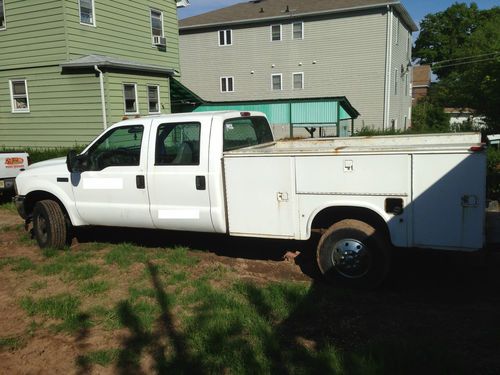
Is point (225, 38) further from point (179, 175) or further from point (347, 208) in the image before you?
point (347, 208)

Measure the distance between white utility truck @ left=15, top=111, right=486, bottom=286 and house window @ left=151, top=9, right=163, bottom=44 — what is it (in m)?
13.5

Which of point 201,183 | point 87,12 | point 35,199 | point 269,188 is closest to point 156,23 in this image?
point 87,12

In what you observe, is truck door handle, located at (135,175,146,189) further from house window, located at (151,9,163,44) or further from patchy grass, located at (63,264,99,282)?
house window, located at (151,9,163,44)

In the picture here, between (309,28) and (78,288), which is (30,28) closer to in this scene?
(78,288)

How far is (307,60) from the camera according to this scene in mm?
29109

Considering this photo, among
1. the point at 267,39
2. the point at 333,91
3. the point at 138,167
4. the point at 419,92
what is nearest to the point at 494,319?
the point at 138,167

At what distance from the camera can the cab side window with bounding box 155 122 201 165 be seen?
19.1 feet

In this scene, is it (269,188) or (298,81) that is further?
(298,81)

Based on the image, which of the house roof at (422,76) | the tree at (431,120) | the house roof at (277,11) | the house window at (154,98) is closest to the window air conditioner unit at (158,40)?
the house window at (154,98)

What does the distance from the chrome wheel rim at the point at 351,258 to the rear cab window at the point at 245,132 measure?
1819mm

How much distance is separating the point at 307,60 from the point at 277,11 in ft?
11.8

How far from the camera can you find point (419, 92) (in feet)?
181

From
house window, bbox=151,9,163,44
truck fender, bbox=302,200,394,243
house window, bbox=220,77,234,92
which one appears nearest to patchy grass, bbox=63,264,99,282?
truck fender, bbox=302,200,394,243

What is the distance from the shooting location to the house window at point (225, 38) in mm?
30891
